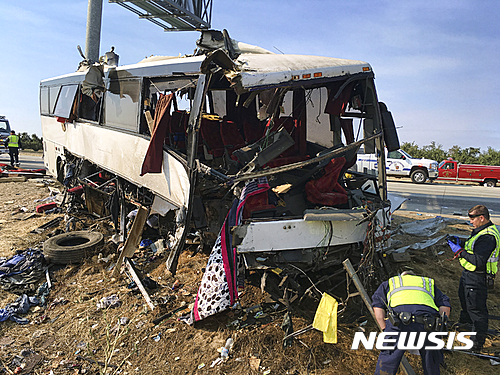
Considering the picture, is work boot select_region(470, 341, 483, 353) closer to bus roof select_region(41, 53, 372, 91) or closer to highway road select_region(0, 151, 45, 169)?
bus roof select_region(41, 53, 372, 91)

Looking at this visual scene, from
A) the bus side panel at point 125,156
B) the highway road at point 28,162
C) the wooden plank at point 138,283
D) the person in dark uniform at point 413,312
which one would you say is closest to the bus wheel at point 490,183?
the person in dark uniform at point 413,312

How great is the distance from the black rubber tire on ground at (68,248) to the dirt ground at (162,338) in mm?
304

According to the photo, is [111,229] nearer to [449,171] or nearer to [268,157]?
[268,157]

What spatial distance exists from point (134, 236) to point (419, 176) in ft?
61.5

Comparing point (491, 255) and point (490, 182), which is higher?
point (491, 255)

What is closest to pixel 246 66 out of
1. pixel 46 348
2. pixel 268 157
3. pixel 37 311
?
pixel 268 157

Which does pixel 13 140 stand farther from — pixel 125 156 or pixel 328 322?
pixel 328 322

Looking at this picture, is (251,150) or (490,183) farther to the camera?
(490,183)

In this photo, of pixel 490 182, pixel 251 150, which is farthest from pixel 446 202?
pixel 251 150

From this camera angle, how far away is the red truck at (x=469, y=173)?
19.6 meters

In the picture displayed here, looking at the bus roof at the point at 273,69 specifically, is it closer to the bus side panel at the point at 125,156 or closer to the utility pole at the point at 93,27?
the bus side panel at the point at 125,156

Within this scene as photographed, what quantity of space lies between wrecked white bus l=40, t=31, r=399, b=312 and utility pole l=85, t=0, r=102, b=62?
7.05 metres

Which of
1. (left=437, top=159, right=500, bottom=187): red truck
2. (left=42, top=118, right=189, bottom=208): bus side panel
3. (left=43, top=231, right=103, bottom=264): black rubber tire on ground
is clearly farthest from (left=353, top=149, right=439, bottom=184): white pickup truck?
(left=43, top=231, right=103, bottom=264): black rubber tire on ground

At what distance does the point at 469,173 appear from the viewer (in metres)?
20.2
